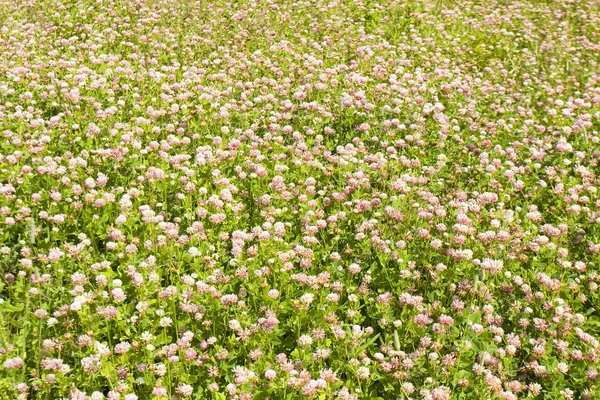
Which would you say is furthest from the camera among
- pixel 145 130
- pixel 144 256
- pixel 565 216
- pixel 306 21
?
pixel 306 21

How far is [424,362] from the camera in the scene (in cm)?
370

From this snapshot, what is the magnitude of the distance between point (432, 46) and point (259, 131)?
4.33 m

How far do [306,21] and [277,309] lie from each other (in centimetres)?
768

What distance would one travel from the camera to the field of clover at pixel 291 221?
3635 mm

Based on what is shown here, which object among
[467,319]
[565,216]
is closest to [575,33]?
[565,216]

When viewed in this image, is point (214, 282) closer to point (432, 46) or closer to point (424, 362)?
point (424, 362)

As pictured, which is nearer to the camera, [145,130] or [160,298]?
[160,298]

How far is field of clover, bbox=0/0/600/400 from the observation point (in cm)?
363

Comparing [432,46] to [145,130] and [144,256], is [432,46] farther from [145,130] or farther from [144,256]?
[144,256]

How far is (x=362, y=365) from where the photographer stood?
3633 millimetres

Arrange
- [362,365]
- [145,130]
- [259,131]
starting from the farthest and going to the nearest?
1. [259,131]
2. [145,130]
3. [362,365]

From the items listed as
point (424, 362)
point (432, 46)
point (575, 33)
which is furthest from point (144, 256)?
point (575, 33)

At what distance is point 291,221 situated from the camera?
514 cm

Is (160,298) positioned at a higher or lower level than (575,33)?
higher
